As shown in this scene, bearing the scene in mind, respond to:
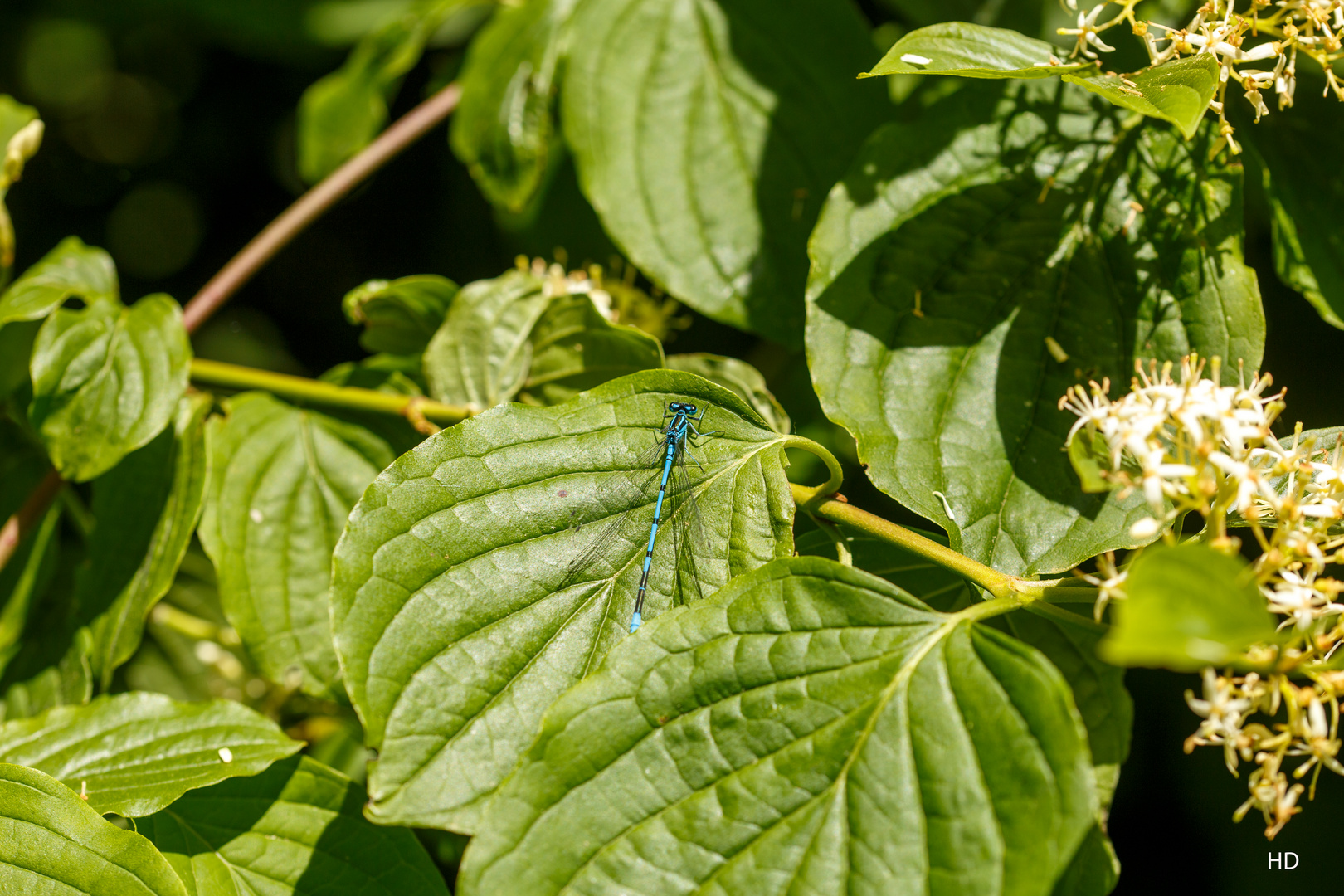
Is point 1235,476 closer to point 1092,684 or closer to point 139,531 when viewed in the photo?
point 1092,684

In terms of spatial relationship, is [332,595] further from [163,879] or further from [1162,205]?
[1162,205]

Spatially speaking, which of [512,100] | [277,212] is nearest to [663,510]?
[512,100]

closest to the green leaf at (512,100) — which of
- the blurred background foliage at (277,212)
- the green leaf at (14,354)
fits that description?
the blurred background foliage at (277,212)

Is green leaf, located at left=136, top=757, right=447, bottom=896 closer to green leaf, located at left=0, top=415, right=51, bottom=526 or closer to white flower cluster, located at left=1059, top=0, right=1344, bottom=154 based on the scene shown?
green leaf, located at left=0, top=415, right=51, bottom=526

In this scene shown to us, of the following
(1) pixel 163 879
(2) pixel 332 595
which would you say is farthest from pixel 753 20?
(1) pixel 163 879

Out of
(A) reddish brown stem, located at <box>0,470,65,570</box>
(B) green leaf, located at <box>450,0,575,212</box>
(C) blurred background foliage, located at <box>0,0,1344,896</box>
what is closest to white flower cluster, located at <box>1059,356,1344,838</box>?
(C) blurred background foliage, located at <box>0,0,1344,896</box>
